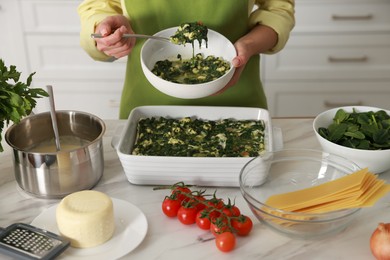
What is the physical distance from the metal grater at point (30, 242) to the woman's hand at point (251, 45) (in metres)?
0.60

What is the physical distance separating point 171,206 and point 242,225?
0.16 meters

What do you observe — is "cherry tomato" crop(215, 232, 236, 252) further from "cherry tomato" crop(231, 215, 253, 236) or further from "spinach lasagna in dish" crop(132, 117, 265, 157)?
"spinach lasagna in dish" crop(132, 117, 265, 157)

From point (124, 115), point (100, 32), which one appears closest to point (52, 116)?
point (100, 32)

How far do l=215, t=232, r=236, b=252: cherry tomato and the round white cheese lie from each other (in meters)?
0.22

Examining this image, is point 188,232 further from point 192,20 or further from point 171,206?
point 192,20

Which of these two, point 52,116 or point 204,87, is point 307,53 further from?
point 52,116

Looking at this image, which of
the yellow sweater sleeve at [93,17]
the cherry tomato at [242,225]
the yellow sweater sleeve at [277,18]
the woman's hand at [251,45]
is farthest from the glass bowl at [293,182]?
the yellow sweater sleeve at [93,17]

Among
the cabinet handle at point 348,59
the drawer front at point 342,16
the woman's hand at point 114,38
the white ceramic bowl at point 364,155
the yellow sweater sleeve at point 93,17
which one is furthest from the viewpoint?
the cabinet handle at point 348,59

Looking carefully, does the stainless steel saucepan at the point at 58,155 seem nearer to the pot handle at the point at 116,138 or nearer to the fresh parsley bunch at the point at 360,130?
the pot handle at the point at 116,138

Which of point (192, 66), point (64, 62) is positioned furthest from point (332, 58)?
point (192, 66)

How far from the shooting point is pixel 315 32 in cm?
285

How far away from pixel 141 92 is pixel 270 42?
435 millimetres

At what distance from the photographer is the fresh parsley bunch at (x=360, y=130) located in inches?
51.5

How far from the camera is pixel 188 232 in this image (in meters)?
1.17
